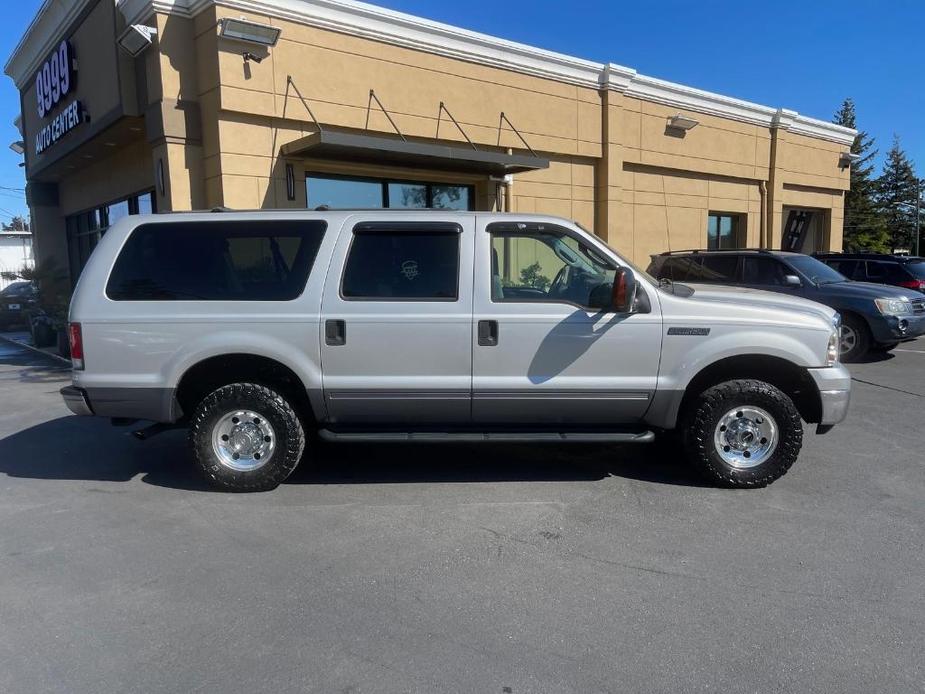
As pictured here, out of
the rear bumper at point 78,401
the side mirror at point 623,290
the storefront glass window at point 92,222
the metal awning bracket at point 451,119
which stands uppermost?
the metal awning bracket at point 451,119

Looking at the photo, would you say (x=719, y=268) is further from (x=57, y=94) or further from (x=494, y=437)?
(x=57, y=94)

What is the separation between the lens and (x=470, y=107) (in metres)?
13.4

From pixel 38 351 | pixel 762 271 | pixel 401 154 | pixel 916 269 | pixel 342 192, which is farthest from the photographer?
pixel 38 351

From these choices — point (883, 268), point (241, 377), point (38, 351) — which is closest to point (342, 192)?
point (38, 351)

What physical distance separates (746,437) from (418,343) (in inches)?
101

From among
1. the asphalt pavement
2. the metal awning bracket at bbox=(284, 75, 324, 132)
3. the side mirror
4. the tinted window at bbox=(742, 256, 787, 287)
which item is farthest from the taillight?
the tinted window at bbox=(742, 256, 787, 287)

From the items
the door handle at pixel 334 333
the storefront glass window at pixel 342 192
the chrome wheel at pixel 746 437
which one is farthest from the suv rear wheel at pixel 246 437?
the storefront glass window at pixel 342 192

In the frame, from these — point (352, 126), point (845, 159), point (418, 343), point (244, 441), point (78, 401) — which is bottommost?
point (244, 441)

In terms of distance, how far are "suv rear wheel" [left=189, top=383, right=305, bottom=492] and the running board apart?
295 mm

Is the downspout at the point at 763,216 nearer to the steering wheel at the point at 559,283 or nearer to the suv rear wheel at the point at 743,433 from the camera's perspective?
the suv rear wheel at the point at 743,433

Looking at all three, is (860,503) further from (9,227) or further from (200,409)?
(9,227)

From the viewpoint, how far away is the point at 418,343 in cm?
498

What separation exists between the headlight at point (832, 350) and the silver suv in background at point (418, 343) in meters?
0.02

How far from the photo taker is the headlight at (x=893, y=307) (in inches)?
420
